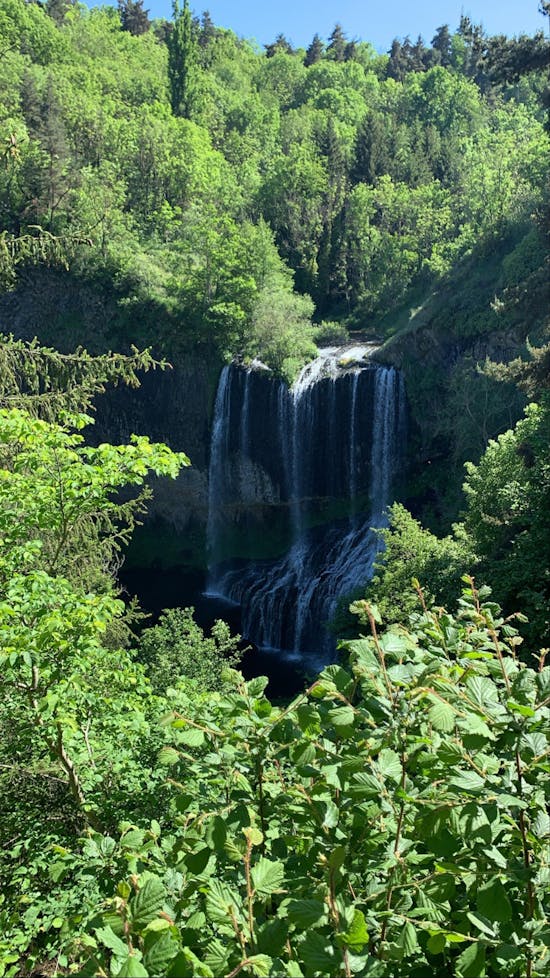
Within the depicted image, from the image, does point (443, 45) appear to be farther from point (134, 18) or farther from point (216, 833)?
point (216, 833)

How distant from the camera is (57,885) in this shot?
182 inches

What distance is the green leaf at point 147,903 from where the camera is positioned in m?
1.75

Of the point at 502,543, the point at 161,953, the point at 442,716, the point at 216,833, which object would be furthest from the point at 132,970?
the point at 502,543

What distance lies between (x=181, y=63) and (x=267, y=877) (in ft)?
194

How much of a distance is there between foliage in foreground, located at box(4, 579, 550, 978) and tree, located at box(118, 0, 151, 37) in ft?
274

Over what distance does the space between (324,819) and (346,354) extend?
86.9ft

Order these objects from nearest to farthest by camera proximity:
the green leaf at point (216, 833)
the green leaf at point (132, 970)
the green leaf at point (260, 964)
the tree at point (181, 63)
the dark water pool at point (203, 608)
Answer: the green leaf at point (132, 970) < the green leaf at point (260, 964) < the green leaf at point (216, 833) < the dark water pool at point (203, 608) < the tree at point (181, 63)

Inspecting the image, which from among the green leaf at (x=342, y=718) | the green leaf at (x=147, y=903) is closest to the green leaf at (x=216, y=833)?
the green leaf at (x=147, y=903)

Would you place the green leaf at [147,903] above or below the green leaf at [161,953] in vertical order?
above

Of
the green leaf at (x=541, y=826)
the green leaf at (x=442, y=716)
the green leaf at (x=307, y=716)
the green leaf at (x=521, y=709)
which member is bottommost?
the green leaf at (x=541, y=826)

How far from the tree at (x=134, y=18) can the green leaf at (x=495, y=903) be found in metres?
84.1

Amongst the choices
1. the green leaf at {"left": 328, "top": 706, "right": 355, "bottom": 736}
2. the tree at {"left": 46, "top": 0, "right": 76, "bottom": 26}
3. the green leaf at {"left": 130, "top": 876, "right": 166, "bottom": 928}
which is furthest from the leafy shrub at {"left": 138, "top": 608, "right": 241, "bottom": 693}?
the tree at {"left": 46, "top": 0, "right": 76, "bottom": 26}

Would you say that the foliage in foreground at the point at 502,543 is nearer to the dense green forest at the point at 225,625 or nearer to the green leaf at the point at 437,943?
the dense green forest at the point at 225,625

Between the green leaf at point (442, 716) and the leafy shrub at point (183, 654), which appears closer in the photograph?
the green leaf at point (442, 716)
